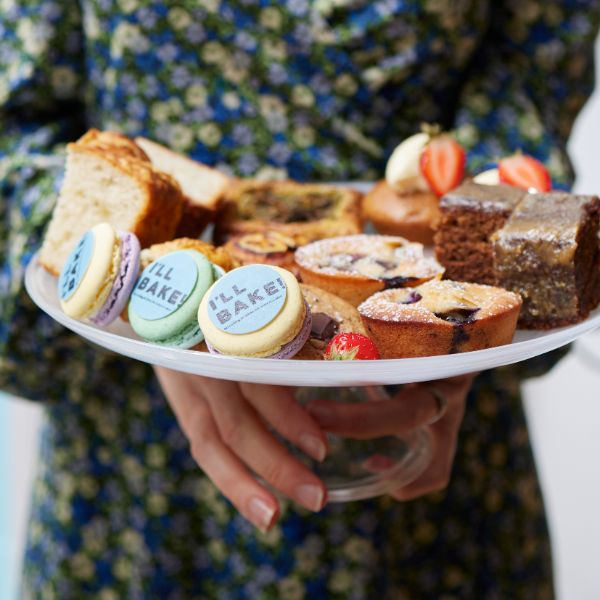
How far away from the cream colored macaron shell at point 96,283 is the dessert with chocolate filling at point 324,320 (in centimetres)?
21

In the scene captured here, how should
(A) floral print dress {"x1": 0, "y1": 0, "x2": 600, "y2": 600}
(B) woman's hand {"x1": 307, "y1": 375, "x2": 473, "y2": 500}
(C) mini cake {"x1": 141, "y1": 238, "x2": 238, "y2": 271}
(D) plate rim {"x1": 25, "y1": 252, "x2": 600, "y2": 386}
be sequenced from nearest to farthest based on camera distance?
(D) plate rim {"x1": 25, "y1": 252, "x2": 600, "y2": 386} → (C) mini cake {"x1": 141, "y1": 238, "x2": 238, "y2": 271} → (B) woman's hand {"x1": 307, "y1": 375, "x2": 473, "y2": 500} → (A) floral print dress {"x1": 0, "y1": 0, "x2": 600, "y2": 600}

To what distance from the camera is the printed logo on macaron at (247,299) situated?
744mm

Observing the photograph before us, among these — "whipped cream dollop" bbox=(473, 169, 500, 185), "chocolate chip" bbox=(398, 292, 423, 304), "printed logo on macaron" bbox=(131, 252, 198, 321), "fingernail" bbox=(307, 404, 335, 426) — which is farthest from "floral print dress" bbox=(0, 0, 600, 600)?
"chocolate chip" bbox=(398, 292, 423, 304)

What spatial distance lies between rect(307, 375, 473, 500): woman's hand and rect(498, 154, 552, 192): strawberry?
0.27 m

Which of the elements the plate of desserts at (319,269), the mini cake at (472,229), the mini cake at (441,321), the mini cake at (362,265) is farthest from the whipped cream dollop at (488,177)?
the mini cake at (441,321)

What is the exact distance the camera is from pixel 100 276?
2.71ft

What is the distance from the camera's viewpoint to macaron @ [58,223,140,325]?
829mm

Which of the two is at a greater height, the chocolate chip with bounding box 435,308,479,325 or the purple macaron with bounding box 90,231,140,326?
the chocolate chip with bounding box 435,308,479,325

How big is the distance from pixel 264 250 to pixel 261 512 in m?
0.32

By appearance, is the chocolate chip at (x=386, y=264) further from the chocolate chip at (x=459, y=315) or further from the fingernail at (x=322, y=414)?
the fingernail at (x=322, y=414)

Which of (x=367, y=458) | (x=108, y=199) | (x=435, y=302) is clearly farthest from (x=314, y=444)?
(x=108, y=199)

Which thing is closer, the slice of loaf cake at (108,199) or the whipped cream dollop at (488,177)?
the slice of loaf cake at (108,199)

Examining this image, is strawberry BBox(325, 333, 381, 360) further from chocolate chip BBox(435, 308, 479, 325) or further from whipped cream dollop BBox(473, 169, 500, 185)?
whipped cream dollop BBox(473, 169, 500, 185)

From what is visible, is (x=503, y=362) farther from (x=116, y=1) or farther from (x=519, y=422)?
(x=116, y=1)
